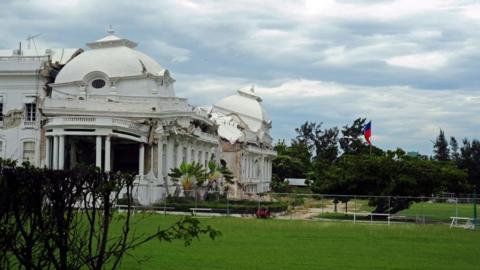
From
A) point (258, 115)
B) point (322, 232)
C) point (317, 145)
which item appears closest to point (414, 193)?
point (322, 232)

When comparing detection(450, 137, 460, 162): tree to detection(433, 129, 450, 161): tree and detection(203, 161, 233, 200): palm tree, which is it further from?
detection(203, 161, 233, 200): palm tree

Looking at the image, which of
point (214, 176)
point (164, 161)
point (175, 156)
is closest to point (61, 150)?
point (164, 161)

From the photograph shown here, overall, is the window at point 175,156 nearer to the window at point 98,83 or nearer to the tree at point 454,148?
the window at point 98,83

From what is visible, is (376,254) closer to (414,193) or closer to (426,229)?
(426,229)

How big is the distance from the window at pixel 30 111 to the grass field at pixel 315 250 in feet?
86.0

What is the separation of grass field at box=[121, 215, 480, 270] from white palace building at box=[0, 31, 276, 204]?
20856 mm

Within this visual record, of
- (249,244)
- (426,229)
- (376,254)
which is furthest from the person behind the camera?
(426,229)

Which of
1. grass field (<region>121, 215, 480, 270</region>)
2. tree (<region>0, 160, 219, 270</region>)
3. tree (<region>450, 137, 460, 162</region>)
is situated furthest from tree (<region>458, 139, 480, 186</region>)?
tree (<region>0, 160, 219, 270</region>)

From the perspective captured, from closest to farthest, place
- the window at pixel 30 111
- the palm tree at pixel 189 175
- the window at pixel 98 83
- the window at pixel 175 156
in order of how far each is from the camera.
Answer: the palm tree at pixel 189 175 < the window at pixel 30 111 < the window at pixel 98 83 < the window at pixel 175 156

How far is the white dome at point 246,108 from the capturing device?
91.0 m

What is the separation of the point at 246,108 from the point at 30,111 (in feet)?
132

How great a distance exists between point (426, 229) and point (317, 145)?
110m

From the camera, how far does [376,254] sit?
21.3 m

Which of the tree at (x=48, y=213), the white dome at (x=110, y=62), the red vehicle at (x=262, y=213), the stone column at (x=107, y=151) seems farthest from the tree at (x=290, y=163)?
the tree at (x=48, y=213)
